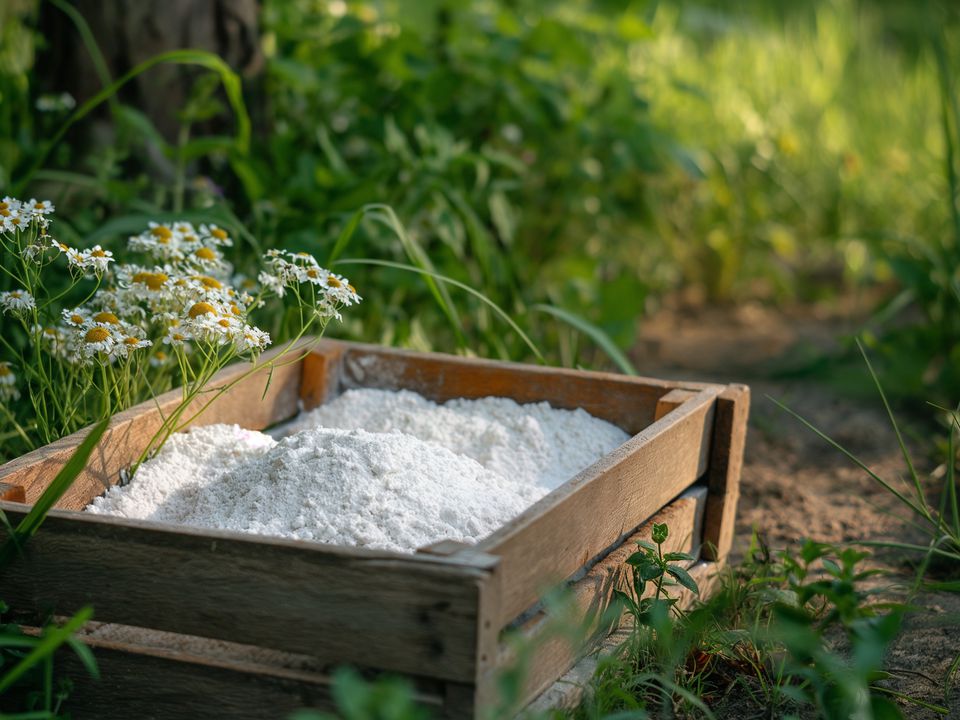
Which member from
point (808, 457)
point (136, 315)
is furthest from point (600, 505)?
point (808, 457)

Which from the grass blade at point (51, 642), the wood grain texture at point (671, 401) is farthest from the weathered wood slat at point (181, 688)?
the wood grain texture at point (671, 401)

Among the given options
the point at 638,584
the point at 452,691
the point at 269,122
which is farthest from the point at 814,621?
the point at 269,122

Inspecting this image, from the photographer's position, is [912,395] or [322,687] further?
[912,395]

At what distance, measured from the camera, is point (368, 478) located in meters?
1.77

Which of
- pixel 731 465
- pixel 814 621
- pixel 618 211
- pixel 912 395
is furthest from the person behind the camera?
pixel 618 211

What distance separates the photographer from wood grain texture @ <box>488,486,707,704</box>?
5.18 feet

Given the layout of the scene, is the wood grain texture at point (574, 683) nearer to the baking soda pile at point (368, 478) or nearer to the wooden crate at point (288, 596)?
the wooden crate at point (288, 596)

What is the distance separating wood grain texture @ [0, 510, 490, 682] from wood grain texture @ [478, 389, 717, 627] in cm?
10

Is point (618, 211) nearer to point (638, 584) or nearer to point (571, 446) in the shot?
point (571, 446)

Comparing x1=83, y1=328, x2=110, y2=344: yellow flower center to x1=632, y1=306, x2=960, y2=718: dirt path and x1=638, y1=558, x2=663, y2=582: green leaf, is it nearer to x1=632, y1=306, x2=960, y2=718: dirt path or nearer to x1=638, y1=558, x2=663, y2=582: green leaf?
x1=638, y1=558, x2=663, y2=582: green leaf

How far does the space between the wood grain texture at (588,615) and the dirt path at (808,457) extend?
0.35 metres

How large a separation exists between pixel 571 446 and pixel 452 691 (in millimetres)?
797

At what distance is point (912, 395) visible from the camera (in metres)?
3.29

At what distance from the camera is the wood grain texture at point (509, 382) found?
2293 mm
